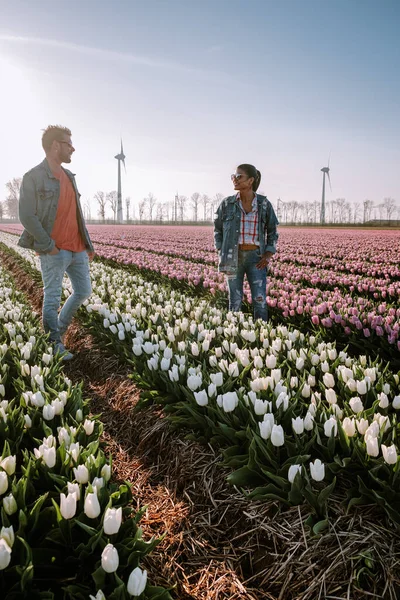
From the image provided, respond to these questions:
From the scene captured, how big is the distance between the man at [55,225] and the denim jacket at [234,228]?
168 cm

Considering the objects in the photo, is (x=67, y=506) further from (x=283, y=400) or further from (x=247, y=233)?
(x=247, y=233)

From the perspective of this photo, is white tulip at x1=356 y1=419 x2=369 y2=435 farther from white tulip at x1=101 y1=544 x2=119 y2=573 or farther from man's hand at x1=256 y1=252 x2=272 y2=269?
man's hand at x1=256 y1=252 x2=272 y2=269

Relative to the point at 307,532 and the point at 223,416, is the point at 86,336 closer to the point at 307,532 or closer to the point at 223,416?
the point at 223,416

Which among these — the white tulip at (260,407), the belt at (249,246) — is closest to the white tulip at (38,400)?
the white tulip at (260,407)

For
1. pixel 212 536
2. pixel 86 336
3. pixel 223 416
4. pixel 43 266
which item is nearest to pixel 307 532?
pixel 212 536

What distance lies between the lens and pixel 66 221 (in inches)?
186

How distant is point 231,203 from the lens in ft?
17.3

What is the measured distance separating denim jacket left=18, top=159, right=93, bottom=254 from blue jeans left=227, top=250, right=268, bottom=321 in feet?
7.57

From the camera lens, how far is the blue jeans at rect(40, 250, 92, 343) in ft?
15.4

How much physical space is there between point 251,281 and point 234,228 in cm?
74

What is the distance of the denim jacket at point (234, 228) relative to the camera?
526 cm

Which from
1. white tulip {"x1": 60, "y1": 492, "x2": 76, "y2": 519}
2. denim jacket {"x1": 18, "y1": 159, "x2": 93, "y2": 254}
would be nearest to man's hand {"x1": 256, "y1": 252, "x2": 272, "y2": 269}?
denim jacket {"x1": 18, "y1": 159, "x2": 93, "y2": 254}

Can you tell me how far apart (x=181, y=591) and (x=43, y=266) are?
3729mm

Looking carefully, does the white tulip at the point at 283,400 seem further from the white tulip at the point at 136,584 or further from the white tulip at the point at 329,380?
the white tulip at the point at 136,584
